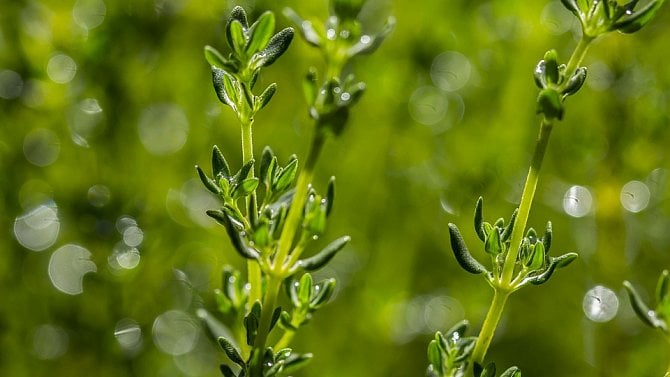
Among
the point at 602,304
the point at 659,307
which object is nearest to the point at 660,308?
the point at 659,307

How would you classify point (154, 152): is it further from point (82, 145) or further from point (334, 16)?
point (334, 16)

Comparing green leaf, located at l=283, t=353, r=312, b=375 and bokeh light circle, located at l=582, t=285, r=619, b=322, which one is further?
bokeh light circle, located at l=582, t=285, r=619, b=322

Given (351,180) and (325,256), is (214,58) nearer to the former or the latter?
(325,256)

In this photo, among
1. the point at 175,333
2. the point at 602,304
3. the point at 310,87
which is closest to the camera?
the point at 310,87

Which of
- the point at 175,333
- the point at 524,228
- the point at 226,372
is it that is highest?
the point at 524,228

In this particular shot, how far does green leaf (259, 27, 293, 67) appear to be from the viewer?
0.36 meters

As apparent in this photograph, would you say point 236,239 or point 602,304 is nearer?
point 236,239

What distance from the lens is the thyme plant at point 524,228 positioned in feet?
1.09

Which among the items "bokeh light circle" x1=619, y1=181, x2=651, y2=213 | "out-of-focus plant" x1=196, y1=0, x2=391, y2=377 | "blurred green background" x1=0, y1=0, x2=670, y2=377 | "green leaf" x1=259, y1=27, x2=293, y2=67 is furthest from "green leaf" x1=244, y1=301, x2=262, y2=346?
"bokeh light circle" x1=619, y1=181, x2=651, y2=213

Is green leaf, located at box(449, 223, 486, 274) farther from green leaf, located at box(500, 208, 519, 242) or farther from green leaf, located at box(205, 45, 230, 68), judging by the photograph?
green leaf, located at box(205, 45, 230, 68)

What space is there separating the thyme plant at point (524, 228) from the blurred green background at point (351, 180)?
370 millimetres

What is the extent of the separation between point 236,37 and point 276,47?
2cm

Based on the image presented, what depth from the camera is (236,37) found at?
1.14ft

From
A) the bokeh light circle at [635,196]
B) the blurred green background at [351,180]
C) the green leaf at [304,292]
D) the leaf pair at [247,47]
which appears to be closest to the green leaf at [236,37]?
the leaf pair at [247,47]
